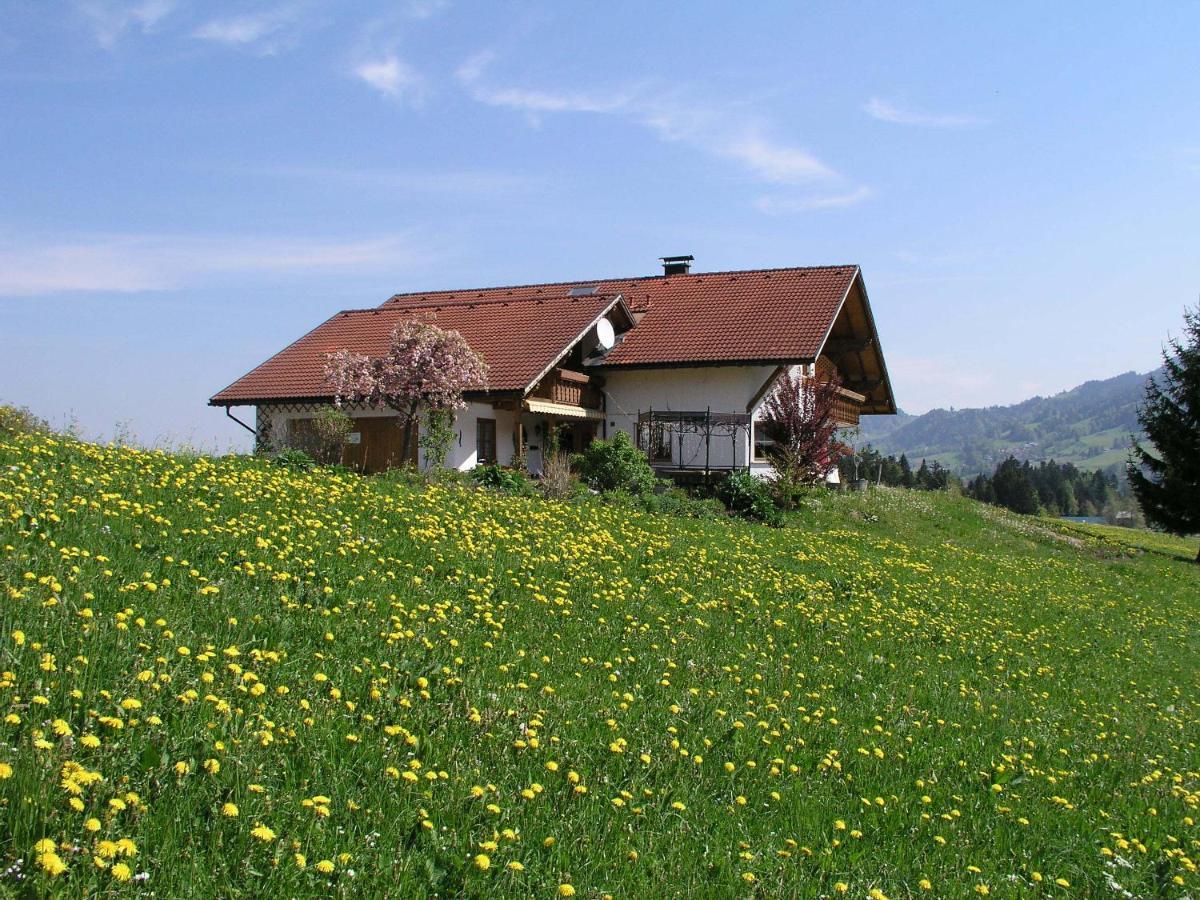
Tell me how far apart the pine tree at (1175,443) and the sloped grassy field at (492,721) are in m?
24.2

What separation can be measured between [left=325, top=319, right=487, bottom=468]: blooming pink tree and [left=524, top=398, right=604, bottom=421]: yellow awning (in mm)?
2985

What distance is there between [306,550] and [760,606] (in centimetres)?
485

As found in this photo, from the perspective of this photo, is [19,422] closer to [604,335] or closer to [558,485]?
[558,485]

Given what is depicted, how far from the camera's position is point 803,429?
24750 mm

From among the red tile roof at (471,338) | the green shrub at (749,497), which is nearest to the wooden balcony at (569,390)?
the red tile roof at (471,338)

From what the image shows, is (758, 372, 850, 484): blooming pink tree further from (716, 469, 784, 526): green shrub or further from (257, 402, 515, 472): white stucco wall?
(257, 402, 515, 472): white stucco wall

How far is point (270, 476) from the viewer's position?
11.7 metres

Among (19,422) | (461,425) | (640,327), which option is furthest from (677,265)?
(19,422)

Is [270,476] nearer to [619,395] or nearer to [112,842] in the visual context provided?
[112,842]

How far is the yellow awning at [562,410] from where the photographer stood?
25600 millimetres

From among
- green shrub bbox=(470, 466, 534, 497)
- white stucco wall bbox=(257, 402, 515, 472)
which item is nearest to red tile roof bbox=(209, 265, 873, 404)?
white stucco wall bbox=(257, 402, 515, 472)

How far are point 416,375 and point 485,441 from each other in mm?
5045

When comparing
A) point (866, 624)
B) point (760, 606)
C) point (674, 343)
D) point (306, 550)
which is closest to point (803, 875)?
point (306, 550)

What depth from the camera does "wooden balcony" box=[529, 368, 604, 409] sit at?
26.3 meters
